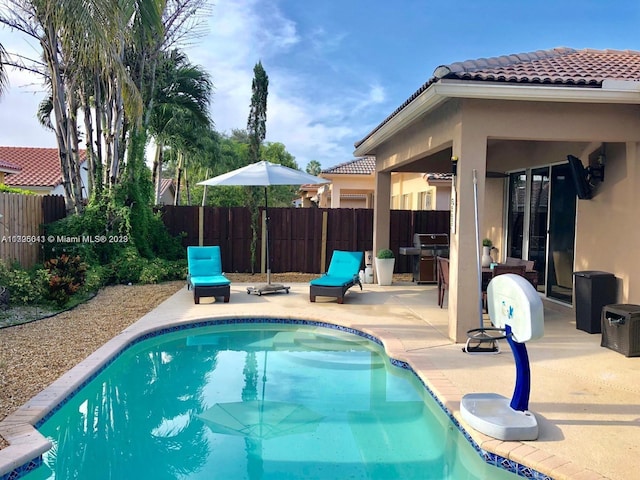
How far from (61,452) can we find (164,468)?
99cm

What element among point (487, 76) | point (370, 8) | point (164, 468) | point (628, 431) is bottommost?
point (164, 468)

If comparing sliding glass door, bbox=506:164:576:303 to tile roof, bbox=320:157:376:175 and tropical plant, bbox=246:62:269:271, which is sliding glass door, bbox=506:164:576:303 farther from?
tile roof, bbox=320:157:376:175

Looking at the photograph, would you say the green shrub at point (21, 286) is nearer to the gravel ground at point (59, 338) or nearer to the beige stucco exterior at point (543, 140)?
the gravel ground at point (59, 338)

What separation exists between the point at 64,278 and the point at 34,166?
793 inches

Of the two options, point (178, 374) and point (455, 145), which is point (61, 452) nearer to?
point (178, 374)

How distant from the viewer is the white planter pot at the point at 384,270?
1245 centimetres

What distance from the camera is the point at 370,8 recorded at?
42.5ft

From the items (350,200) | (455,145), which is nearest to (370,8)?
(455,145)

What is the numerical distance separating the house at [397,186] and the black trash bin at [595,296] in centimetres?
1132

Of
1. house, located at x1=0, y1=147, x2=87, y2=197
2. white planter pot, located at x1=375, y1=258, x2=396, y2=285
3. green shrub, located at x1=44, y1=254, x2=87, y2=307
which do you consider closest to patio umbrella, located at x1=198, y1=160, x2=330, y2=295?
white planter pot, located at x1=375, y1=258, x2=396, y2=285

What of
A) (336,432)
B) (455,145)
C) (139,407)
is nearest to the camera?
(336,432)

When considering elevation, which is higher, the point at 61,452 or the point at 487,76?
the point at 487,76

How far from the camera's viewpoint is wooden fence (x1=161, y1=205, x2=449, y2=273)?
14609mm

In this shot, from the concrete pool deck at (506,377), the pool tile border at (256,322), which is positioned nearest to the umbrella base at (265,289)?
the concrete pool deck at (506,377)
